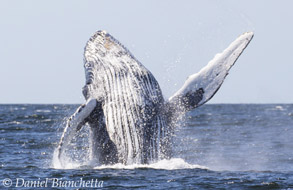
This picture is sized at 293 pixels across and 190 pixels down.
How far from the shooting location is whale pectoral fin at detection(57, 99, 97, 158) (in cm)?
1203

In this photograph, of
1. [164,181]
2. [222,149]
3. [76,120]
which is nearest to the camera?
[164,181]

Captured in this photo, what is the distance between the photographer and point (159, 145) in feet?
39.9

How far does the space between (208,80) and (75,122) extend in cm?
285

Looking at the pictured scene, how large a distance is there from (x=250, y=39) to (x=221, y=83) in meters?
1.09

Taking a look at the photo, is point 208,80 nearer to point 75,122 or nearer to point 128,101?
point 128,101

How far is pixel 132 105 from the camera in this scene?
12336mm

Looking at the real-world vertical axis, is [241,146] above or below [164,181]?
below

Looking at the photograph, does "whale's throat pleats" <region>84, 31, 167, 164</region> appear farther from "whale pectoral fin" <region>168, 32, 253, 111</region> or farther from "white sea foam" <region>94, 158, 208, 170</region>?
"whale pectoral fin" <region>168, 32, 253, 111</region>

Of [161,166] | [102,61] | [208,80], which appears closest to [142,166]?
[161,166]

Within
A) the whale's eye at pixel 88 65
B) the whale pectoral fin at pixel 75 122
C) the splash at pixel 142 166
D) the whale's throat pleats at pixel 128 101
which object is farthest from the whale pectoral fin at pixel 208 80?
the whale's eye at pixel 88 65

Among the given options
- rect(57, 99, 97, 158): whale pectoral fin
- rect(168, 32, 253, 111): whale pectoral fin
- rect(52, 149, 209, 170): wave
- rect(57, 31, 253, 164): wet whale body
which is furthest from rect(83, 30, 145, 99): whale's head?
rect(52, 149, 209, 170): wave

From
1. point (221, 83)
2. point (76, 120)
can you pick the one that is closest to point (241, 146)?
point (221, 83)

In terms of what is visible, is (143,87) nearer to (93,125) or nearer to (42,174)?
(93,125)

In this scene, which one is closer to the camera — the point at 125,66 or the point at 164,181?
the point at 164,181
